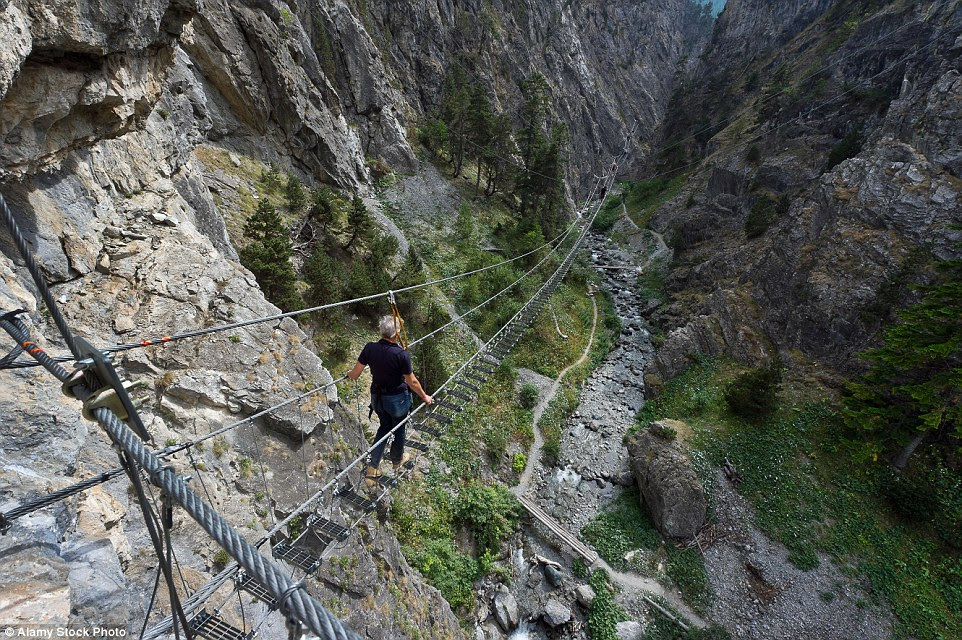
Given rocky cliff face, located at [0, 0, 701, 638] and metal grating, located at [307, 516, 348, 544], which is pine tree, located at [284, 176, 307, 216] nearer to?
rocky cliff face, located at [0, 0, 701, 638]

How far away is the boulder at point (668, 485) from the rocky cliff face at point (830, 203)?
561cm

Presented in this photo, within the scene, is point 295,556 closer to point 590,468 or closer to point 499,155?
point 590,468

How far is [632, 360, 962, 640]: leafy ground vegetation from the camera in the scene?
34.9 feet

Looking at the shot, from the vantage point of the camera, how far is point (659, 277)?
97.2ft

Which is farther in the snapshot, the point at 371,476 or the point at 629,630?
the point at 629,630

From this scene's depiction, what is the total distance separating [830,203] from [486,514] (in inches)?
839

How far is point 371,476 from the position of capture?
6.53 metres

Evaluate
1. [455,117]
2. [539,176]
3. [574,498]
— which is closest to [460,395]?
[574,498]

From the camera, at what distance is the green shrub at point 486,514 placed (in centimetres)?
1191

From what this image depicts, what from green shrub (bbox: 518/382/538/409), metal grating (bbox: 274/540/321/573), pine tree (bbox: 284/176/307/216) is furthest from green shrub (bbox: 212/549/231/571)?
pine tree (bbox: 284/176/307/216)

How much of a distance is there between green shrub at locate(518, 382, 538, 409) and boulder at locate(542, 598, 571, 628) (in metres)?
7.30

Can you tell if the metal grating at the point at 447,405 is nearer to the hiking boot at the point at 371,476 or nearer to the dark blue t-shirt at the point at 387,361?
the hiking boot at the point at 371,476

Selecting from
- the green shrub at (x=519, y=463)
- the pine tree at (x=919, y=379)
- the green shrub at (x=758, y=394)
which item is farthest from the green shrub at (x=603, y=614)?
the pine tree at (x=919, y=379)

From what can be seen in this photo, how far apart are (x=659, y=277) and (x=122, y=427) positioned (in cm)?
3205
